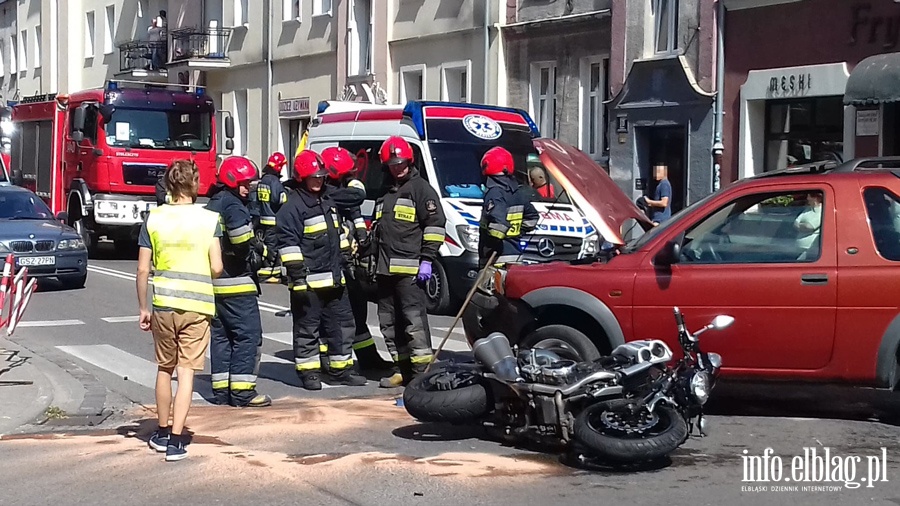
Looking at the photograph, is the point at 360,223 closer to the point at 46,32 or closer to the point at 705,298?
the point at 705,298

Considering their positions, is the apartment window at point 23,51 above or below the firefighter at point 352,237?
above

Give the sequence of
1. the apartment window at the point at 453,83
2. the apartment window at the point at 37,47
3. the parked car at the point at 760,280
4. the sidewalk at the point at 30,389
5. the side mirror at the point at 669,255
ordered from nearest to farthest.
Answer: the parked car at the point at 760,280, the side mirror at the point at 669,255, the sidewalk at the point at 30,389, the apartment window at the point at 453,83, the apartment window at the point at 37,47

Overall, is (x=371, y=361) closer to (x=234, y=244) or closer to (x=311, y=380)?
(x=311, y=380)

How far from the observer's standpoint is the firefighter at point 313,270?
979cm

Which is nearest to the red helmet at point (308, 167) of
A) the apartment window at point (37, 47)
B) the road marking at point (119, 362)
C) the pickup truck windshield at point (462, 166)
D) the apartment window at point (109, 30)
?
the road marking at point (119, 362)

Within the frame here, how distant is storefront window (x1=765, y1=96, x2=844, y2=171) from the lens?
19281 mm

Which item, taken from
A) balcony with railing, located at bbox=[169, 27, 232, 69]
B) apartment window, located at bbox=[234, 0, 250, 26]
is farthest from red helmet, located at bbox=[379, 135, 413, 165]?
balcony with railing, located at bbox=[169, 27, 232, 69]

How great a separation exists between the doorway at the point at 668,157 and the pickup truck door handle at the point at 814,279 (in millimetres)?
14051

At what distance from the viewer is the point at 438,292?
50.0ft

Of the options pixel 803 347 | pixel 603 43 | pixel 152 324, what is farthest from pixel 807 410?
pixel 603 43

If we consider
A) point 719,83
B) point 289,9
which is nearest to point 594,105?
point 719,83

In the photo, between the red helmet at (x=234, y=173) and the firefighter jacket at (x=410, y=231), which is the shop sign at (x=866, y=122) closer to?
the firefighter jacket at (x=410, y=231)

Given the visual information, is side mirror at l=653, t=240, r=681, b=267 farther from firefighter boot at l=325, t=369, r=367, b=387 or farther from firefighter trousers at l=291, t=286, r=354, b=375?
firefighter boot at l=325, t=369, r=367, b=387

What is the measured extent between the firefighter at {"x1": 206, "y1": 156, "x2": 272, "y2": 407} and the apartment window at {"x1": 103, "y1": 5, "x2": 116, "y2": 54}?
38550 millimetres
